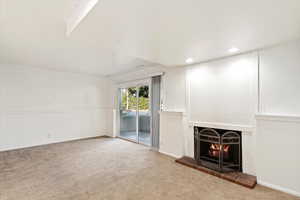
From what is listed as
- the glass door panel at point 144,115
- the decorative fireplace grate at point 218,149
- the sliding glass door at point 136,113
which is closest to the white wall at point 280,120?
the decorative fireplace grate at point 218,149

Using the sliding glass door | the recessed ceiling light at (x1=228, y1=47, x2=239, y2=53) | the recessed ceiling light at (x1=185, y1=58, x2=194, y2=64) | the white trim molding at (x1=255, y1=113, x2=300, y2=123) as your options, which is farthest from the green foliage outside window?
the white trim molding at (x1=255, y1=113, x2=300, y2=123)

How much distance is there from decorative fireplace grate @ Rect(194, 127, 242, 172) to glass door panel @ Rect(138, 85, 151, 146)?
203 cm

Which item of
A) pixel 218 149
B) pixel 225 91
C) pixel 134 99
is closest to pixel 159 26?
pixel 225 91

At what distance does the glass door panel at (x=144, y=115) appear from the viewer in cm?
502

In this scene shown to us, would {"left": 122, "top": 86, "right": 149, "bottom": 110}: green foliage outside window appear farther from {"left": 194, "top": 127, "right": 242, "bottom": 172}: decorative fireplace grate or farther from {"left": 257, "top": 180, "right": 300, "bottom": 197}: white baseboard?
{"left": 257, "top": 180, "right": 300, "bottom": 197}: white baseboard

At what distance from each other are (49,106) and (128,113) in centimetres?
262

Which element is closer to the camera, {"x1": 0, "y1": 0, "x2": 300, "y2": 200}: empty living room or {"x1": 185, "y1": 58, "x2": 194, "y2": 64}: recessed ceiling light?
{"x1": 0, "y1": 0, "x2": 300, "y2": 200}: empty living room

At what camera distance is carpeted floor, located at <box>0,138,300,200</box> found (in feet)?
7.20

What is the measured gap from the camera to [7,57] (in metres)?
3.68

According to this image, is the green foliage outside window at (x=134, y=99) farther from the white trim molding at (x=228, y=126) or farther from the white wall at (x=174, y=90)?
the white trim molding at (x=228, y=126)

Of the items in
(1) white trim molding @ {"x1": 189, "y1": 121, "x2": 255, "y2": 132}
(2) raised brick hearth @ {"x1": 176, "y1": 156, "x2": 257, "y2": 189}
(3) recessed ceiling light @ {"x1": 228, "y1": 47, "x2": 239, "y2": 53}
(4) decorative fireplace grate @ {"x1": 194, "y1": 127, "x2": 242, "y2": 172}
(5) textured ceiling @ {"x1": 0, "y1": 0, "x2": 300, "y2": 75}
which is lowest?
(2) raised brick hearth @ {"x1": 176, "y1": 156, "x2": 257, "y2": 189}

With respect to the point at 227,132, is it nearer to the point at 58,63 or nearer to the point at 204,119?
the point at 204,119

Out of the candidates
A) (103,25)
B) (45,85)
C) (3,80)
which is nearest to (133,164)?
(103,25)

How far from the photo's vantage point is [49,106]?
16.1ft
